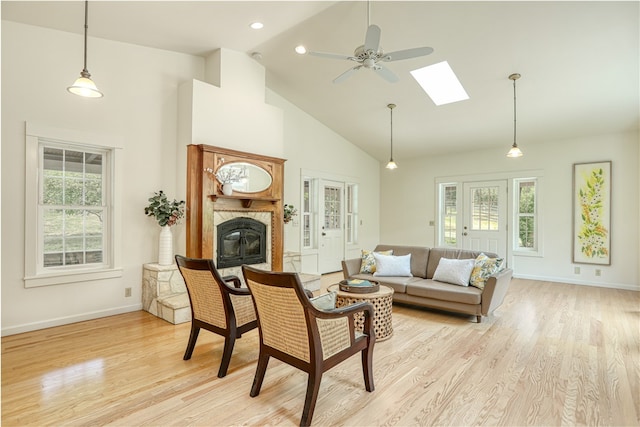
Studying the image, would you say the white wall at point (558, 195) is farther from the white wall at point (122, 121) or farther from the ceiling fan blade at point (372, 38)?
the ceiling fan blade at point (372, 38)

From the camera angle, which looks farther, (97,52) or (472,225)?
(472,225)

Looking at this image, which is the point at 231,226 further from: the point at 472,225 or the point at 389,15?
the point at 472,225

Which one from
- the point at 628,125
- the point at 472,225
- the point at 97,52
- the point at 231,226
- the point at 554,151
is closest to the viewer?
the point at 97,52

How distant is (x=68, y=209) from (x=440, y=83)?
553cm

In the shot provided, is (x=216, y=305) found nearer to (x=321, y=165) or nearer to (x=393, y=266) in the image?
(x=393, y=266)

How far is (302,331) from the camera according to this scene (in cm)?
209

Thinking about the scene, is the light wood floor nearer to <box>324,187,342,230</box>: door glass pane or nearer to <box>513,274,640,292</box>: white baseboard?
<box>513,274,640,292</box>: white baseboard

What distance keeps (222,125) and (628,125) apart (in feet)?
21.8

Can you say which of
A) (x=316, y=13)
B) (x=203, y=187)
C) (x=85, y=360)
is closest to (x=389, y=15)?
(x=316, y=13)

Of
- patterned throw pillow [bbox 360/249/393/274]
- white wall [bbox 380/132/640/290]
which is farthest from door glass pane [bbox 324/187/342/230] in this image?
patterned throw pillow [bbox 360/249/393/274]

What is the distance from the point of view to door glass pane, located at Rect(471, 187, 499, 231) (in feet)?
23.3

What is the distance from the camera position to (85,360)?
2.96m

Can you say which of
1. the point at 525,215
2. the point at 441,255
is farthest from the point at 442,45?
the point at 525,215

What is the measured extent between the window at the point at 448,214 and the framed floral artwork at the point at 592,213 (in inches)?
86.4
